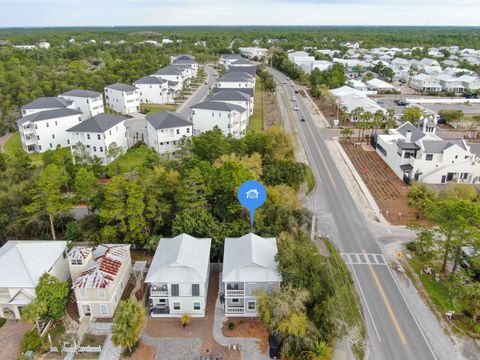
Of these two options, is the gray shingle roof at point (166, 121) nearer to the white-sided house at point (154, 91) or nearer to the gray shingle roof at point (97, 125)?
the gray shingle roof at point (97, 125)

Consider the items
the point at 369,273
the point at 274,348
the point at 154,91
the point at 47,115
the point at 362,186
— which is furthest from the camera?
the point at 154,91

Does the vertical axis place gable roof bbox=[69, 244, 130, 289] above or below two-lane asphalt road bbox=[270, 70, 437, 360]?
above

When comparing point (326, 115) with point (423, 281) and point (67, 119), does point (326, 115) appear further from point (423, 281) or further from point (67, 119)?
point (423, 281)

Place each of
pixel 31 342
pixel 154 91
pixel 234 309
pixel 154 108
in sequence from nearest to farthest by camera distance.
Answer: pixel 31 342, pixel 234 309, pixel 154 108, pixel 154 91

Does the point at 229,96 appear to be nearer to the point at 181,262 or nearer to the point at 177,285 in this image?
the point at 181,262

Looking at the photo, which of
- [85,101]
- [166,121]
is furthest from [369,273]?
[85,101]

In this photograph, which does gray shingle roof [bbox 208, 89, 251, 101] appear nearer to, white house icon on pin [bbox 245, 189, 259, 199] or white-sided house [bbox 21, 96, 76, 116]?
white-sided house [bbox 21, 96, 76, 116]

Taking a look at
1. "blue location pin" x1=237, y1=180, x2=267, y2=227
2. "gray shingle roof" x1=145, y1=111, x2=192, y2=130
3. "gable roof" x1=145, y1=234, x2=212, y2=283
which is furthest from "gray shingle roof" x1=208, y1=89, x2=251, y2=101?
"gable roof" x1=145, y1=234, x2=212, y2=283
